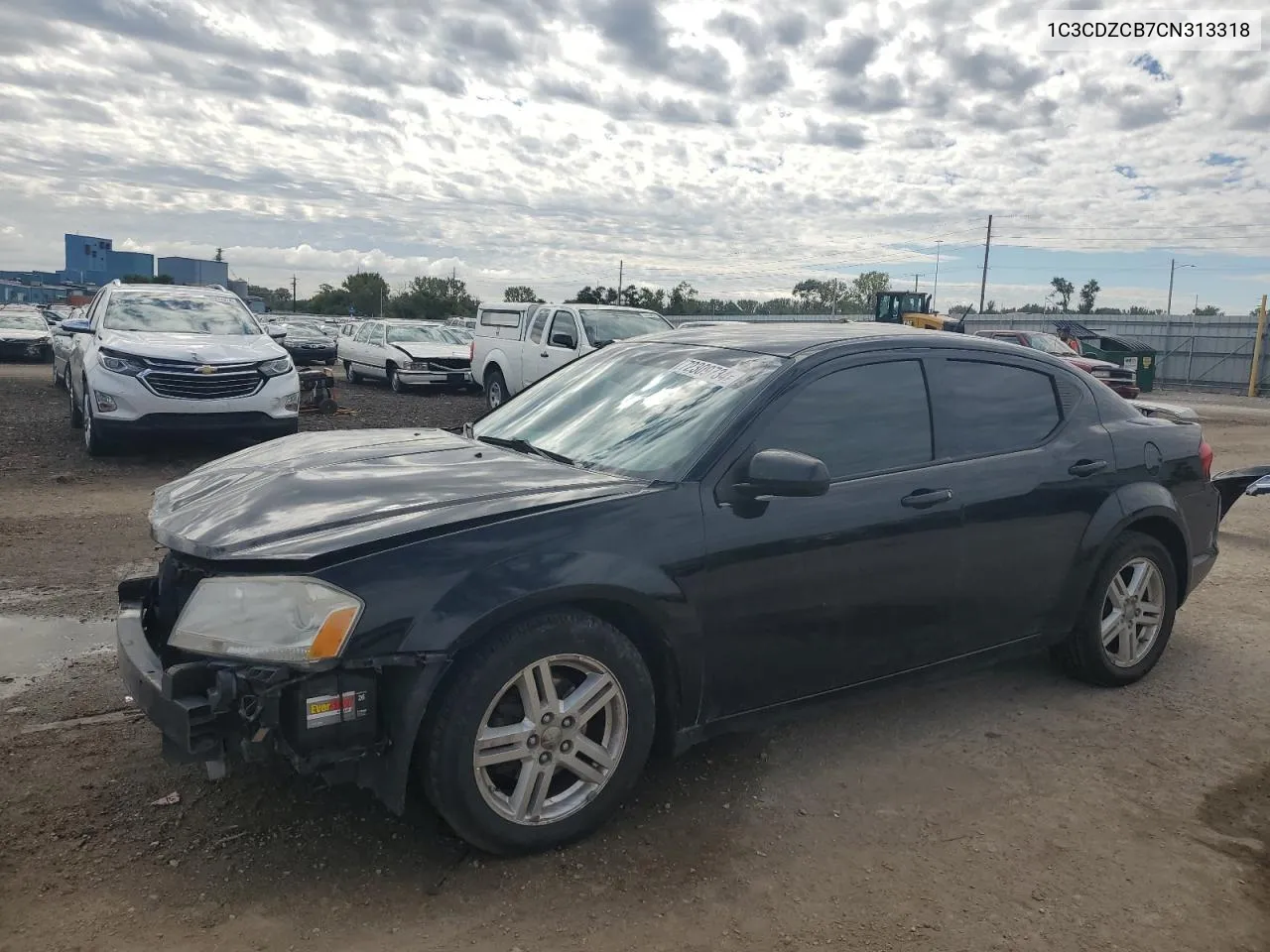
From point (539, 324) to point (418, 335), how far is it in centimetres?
754

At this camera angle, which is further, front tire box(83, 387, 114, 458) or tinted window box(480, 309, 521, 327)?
tinted window box(480, 309, 521, 327)

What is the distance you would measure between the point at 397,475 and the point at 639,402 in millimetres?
994

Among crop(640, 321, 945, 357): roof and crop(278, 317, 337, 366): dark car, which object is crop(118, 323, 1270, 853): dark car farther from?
crop(278, 317, 337, 366): dark car

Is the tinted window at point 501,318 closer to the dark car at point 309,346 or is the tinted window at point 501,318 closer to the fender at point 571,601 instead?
the dark car at point 309,346

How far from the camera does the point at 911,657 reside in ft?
12.2

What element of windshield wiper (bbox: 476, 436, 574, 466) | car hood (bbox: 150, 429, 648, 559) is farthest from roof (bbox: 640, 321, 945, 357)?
car hood (bbox: 150, 429, 648, 559)

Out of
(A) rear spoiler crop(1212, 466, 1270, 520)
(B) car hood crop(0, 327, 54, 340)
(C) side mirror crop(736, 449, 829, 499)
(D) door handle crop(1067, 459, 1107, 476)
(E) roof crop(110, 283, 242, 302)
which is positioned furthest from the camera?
(B) car hood crop(0, 327, 54, 340)

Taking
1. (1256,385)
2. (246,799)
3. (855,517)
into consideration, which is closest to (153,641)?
(246,799)

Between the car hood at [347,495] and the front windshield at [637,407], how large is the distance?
0.51 feet

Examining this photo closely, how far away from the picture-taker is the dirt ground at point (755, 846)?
104 inches

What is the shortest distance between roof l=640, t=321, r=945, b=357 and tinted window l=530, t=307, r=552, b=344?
11.1 metres

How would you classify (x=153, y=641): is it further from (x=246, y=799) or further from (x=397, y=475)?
(x=397, y=475)

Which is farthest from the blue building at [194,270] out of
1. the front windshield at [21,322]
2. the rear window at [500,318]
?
the rear window at [500,318]

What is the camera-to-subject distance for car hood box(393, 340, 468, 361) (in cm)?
2061
